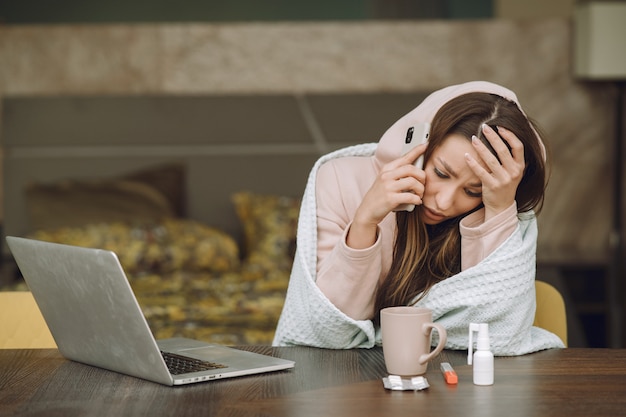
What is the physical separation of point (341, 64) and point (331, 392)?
318cm

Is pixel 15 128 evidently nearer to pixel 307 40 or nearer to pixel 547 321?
pixel 307 40

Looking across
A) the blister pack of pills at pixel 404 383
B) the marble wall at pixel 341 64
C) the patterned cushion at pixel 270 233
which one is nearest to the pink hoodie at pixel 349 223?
the blister pack of pills at pixel 404 383

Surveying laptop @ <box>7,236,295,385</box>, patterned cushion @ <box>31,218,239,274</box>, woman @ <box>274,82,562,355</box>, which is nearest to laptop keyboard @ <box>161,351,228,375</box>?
laptop @ <box>7,236,295,385</box>

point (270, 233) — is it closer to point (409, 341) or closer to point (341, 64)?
point (341, 64)

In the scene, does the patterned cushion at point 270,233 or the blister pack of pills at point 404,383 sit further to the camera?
the patterned cushion at point 270,233

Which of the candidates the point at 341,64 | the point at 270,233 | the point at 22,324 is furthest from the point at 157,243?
the point at 22,324

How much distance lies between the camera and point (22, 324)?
181cm

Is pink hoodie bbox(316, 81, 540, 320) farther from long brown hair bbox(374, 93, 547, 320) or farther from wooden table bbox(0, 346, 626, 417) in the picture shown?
wooden table bbox(0, 346, 626, 417)

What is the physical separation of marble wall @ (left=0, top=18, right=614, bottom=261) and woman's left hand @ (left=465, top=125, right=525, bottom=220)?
8.99ft

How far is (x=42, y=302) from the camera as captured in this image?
57.6 inches

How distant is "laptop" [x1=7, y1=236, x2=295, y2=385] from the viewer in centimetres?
125

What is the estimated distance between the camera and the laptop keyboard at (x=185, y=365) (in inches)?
53.7

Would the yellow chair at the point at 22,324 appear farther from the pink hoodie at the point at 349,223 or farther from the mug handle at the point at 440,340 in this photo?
the mug handle at the point at 440,340

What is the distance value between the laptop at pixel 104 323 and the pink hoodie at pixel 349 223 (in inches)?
9.4
